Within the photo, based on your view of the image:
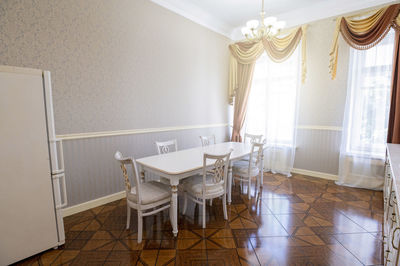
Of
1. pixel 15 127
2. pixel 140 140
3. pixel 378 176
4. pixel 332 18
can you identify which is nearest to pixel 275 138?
pixel 378 176

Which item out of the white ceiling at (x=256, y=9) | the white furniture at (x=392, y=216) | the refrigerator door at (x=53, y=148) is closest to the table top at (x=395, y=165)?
the white furniture at (x=392, y=216)

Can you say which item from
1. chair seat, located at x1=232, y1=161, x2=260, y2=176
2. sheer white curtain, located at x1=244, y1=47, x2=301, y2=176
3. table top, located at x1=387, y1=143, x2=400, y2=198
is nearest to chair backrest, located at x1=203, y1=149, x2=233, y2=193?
chair seat, located at x1=232, y1=161, x2=260, y2=176

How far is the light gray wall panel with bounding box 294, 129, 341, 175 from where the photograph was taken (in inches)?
142

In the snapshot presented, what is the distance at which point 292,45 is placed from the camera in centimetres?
370

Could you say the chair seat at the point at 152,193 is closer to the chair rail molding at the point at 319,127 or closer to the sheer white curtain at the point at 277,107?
the sheer white curtain at the point at 277,107

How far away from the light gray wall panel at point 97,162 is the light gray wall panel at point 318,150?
2.90 meters

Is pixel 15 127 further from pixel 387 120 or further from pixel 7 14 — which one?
pixel 387 120

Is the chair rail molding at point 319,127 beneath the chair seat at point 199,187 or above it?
above

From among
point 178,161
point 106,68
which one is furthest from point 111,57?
point 178,161

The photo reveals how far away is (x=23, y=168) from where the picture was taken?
5.19 feet

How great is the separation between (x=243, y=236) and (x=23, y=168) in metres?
2.06

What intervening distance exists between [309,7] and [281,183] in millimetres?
3231

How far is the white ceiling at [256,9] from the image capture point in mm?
3279

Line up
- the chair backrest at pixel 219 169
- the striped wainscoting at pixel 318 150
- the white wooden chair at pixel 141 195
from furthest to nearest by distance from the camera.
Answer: the striped wainscoting at pixel 318 150, the chair backrest at pixel 219 169, the white wooden chair at pixel 141 195
